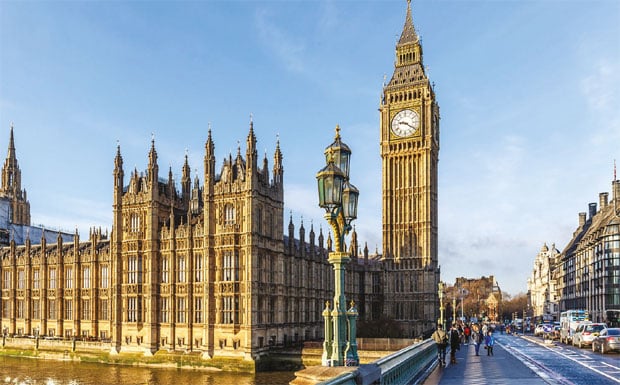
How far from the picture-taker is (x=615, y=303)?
95.2m

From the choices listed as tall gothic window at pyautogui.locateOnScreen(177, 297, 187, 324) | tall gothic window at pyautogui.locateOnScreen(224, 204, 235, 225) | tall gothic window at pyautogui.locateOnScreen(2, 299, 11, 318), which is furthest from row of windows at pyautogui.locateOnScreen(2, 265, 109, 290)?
tall gothic window at pyautogui.locateOnScreen(224, 204, 235, 225)

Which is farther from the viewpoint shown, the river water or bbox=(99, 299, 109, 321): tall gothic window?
bbox=(99, 299, 109, 321): tall gothic window

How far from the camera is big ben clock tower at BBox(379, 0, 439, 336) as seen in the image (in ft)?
305

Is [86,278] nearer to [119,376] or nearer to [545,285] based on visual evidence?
[119,376]

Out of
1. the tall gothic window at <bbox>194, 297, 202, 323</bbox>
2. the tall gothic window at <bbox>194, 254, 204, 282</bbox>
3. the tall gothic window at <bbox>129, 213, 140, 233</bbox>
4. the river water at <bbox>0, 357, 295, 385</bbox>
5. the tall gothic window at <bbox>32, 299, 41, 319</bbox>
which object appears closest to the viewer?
the river water at <bbox>0, 357, 295, 385</bbox>

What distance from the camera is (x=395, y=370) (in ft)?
61.2

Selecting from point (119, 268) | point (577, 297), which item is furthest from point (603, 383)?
point (577, 297)

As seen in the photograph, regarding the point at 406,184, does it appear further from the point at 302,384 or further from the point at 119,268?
the point at 302,384

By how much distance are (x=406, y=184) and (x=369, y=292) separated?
1828 centimetres

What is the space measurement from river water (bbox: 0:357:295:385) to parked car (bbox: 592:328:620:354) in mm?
25877

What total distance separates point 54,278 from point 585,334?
65878mm

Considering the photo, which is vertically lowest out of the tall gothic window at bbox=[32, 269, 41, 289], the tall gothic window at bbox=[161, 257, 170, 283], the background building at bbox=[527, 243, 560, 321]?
the background building at bbox=[527, 243, 560, 321]

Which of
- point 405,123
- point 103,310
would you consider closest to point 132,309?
point 103,310

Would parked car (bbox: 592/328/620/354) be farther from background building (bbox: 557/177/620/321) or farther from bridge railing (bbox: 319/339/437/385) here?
background building (bbox: 557/177/620/321)
